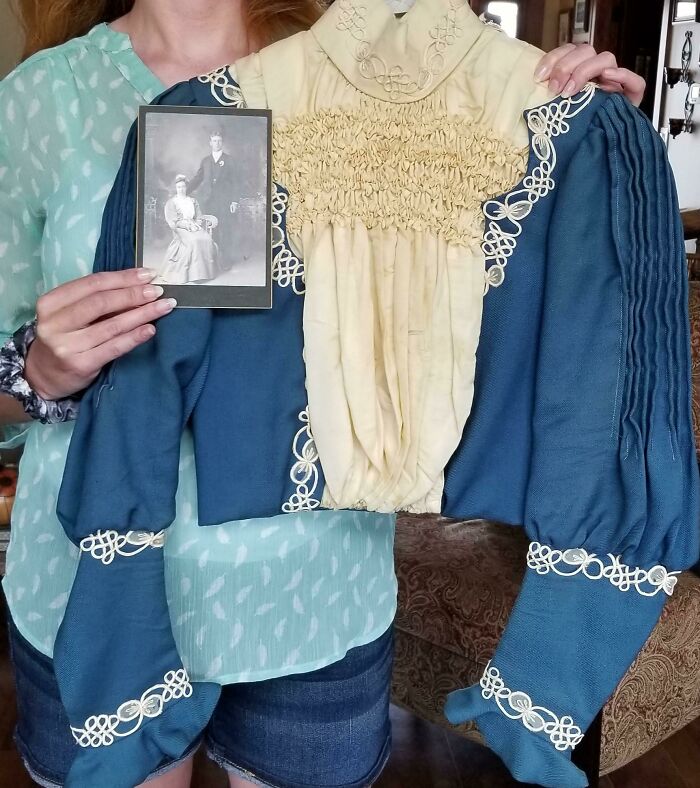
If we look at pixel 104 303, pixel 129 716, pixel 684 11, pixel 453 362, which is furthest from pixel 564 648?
pixel 684 11

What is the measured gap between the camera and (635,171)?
777 mm

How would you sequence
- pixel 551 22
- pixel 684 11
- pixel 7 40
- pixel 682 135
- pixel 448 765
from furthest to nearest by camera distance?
pixel 551 22, pixel 682 135, pixel 684 11, pixel 7 40, pixel 448 765

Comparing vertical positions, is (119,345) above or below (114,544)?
above

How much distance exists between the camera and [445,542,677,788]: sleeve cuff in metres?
0.76

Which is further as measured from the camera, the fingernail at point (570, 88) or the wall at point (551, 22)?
the wall at point (551, 22)

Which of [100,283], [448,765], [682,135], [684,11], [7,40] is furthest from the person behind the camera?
[682,135]

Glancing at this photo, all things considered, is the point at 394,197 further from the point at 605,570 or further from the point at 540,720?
the point at 540,720

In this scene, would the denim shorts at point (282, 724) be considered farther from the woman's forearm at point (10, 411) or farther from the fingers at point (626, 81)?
the fingers at point (626, 81)

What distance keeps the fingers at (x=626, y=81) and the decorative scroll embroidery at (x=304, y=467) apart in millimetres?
424

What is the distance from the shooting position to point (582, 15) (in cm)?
407

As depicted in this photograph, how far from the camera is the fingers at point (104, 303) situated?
28.9 inches

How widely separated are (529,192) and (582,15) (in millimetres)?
3750

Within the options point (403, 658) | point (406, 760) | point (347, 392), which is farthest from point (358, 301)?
point (406, 760)

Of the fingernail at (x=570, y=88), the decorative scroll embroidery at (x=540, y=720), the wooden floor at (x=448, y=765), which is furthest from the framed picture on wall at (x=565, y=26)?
the decorative scroll embroidery at (x=540, y=720)
